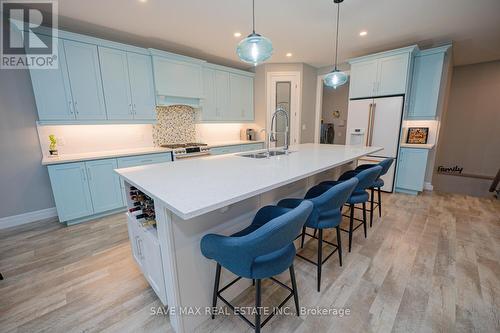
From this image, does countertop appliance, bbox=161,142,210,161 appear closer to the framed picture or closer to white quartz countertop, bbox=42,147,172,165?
white quartz countertop, bbox=42,147,172,165

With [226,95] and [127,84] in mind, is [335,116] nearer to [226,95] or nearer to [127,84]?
[226,95]

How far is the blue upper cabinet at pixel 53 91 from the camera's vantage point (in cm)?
258

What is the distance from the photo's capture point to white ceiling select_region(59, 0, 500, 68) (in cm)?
240

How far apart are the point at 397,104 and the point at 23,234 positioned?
576cm

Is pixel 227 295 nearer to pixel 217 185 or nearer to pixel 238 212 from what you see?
pixel 238 212

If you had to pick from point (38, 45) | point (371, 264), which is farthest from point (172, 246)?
point (38, 45)

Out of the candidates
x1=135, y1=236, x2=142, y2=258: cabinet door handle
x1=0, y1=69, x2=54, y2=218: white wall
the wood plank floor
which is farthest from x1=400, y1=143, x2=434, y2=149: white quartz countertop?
x1=0, y1=69, x2=54, y2=218: white wall

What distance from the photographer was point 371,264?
2006mm

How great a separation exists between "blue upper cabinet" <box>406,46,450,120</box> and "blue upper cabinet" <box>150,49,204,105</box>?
153 inches

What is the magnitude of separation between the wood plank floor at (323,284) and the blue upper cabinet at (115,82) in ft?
5.59

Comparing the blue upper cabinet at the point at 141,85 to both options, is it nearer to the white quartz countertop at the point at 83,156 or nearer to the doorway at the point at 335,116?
the white quartz countertop at the point at 83,156

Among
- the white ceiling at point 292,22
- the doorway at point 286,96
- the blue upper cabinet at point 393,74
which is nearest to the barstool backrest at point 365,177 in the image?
the white ceiling at point 292,22

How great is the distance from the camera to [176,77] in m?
3.69

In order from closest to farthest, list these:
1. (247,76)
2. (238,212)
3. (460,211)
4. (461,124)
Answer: (238,212) → (460,211) → (247,76) → (461,124)
